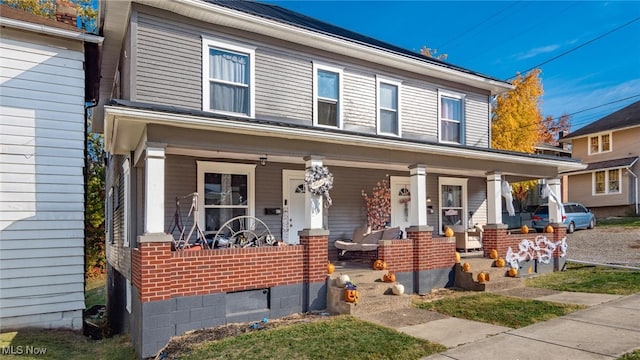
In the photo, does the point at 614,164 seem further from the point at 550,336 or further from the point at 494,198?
the point at 550,336

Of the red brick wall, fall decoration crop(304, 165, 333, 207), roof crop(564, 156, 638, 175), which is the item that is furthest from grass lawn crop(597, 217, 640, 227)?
the red brick wall

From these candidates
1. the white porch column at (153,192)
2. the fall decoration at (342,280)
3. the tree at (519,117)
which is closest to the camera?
the white porch column at (153,192)

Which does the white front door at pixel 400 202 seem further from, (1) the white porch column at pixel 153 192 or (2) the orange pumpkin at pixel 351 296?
(1) the white porch column at pixel 153 192

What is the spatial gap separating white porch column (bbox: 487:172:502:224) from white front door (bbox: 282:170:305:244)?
4760 millimetres

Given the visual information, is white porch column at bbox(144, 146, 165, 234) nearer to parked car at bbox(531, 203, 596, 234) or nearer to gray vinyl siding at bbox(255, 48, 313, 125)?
gray vinyl siding at bbox(255, 48, 313, 125)

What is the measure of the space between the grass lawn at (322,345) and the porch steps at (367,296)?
2.47ft

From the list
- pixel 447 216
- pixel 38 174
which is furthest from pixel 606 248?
pixel 38 174

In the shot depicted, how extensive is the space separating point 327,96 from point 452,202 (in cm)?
552

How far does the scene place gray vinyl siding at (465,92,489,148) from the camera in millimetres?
12531

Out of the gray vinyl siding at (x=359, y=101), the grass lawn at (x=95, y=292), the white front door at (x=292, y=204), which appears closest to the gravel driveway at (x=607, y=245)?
the gray vinyl siding at (x=359, y=101)

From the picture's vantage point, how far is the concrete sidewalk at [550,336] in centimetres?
488

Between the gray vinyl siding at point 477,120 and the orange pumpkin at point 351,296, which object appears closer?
the orange pumpkin at point 351,296

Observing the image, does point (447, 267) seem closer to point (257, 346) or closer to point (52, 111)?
point (257, 346)

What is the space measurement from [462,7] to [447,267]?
935 cm
